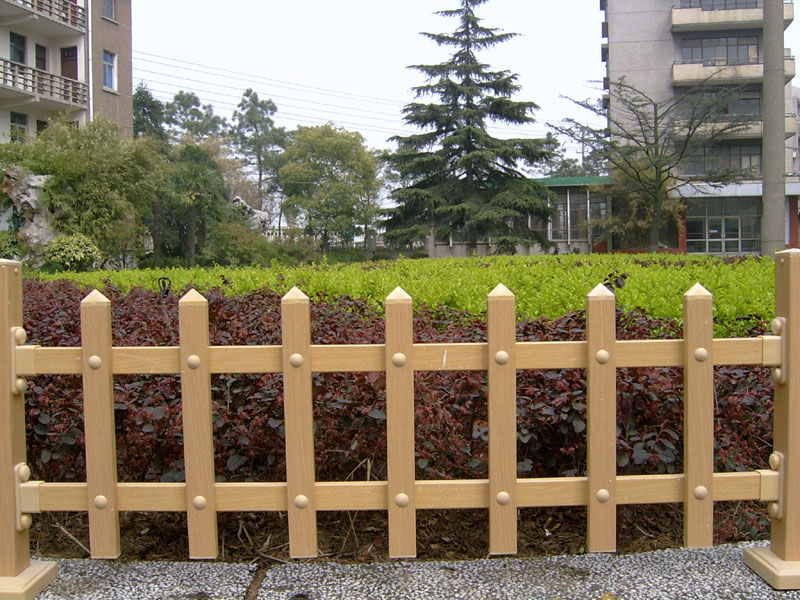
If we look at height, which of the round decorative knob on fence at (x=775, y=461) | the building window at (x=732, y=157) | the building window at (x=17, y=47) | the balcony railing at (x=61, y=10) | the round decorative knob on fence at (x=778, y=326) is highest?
the balcony railing at (x=61, y=10)

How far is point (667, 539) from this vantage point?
10.1 feet

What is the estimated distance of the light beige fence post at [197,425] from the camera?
2.56 metres

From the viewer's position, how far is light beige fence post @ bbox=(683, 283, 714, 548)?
2.54 metres

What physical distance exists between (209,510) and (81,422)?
837 mm

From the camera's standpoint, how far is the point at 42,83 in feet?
83.6

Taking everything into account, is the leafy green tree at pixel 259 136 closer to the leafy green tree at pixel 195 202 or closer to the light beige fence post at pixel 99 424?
the leafy green tree at pixel 195 202

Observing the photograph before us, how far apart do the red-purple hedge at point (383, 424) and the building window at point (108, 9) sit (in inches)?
1162

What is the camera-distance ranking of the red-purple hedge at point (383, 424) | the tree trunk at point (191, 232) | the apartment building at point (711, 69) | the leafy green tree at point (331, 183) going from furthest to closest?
the leafy green tree at point (331, 183) < the apartment building at point (711, 69) < the tree trunk at point (191, 232) < the red-purple hedge at point (383, 424)

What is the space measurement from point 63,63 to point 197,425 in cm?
2933

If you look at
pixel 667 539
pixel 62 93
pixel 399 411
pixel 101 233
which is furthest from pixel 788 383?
pixel 62 93

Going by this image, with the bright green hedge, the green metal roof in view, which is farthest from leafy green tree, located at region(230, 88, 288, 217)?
the bright green hedge

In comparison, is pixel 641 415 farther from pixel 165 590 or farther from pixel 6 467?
pixel 6 467

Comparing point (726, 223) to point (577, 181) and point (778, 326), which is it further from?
point (778, 326)

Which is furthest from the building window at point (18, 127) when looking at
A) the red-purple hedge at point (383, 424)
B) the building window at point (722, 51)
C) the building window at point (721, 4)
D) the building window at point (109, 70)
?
the building window at point (721, 4)
